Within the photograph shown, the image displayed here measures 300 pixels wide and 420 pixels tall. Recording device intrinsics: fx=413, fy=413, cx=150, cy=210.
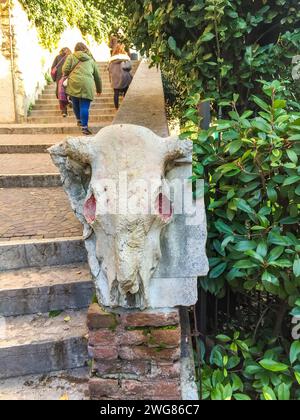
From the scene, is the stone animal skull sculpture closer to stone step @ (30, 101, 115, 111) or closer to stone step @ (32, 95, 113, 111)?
stone step @ (30, 101, 115, 111)

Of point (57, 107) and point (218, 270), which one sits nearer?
point (218, 270)

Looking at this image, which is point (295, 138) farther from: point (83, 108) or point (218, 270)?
point (83, 108)

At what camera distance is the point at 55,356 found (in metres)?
2.60

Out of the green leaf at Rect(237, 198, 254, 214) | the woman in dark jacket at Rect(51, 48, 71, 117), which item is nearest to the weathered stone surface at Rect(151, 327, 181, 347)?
the green leaf at Rect(237, 198, 254, 214)

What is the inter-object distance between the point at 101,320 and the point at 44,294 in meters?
0.87

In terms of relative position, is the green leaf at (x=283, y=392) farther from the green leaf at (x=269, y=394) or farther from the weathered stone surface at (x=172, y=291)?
the weathered stone surface at (x=172, y=291)

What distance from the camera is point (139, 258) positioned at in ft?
6.32

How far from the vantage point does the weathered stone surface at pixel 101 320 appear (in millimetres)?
2123

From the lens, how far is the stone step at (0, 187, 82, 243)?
3371 mm

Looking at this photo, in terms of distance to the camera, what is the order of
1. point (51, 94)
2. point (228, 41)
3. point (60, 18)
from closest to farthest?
1. point (228, 41)
2. point (51, 94)
3. point (60, 18)

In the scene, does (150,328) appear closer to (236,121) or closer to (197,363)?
(197,363)

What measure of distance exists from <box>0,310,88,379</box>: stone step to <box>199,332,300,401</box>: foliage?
0.79 m

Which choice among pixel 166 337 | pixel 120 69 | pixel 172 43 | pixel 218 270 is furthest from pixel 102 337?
pixel 120 69

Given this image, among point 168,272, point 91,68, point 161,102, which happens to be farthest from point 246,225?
point 91,68
